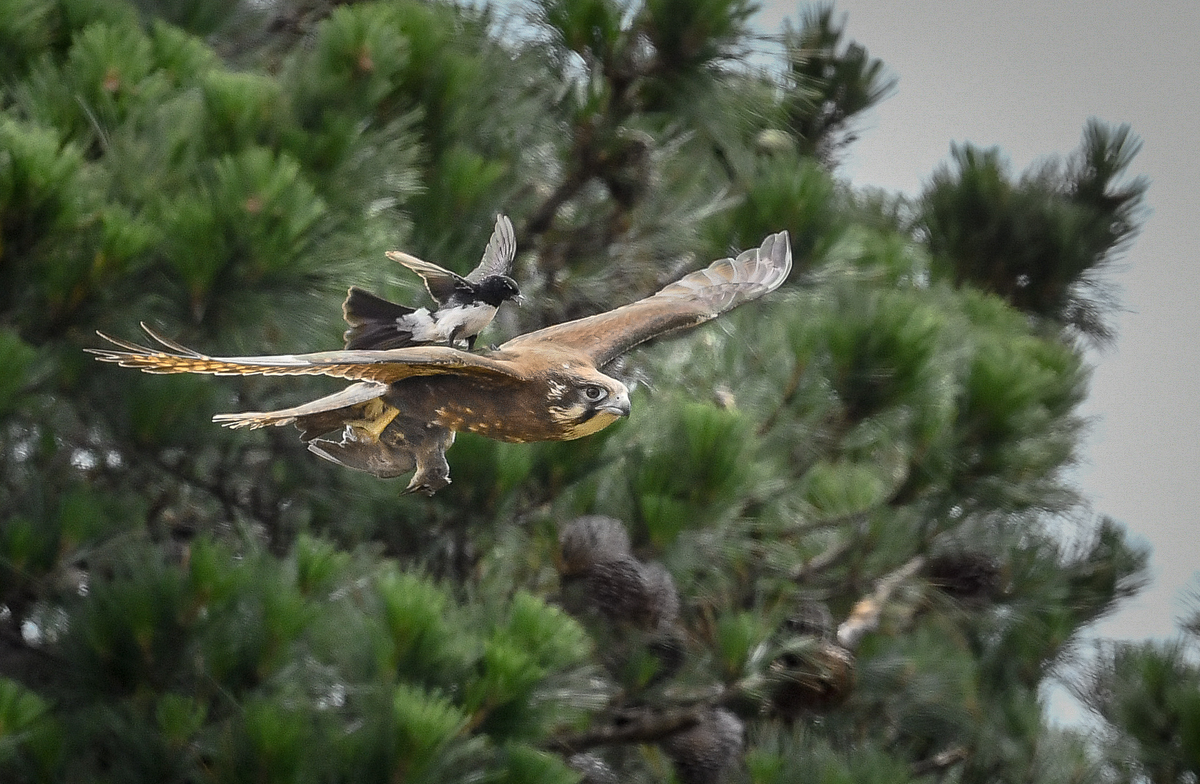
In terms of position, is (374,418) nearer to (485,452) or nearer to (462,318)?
(462,318)

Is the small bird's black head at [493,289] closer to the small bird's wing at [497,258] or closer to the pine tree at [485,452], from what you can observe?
the small bird's wing at [497,258]

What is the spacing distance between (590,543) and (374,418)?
3.11ft

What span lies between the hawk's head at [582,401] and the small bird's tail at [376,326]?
3.8 inches

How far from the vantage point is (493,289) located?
87cm

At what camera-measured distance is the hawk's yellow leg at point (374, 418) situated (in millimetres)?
870

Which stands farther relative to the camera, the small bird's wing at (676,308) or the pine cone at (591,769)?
the pine cone at (591,769)

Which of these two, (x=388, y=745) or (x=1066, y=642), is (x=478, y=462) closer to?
(x=388, y=745)

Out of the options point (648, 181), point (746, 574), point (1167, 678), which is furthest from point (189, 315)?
point (1167, 678)

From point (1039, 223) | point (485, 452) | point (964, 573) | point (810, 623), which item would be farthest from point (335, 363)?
point (1039, 223)

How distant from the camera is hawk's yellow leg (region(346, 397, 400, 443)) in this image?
2.85 ft

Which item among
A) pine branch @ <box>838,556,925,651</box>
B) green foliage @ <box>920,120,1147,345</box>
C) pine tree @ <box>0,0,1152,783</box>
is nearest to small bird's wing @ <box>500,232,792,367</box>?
pine tree @ <box>0,0,1152,783</box>

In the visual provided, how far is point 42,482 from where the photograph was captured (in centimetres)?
182

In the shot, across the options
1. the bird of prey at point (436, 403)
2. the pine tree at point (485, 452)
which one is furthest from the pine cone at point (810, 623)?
the bird of prey at point (436, 403)

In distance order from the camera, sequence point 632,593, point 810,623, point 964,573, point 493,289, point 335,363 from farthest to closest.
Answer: point 964,573
point 810,623
point 632,593
point 493,289
point 335,363
